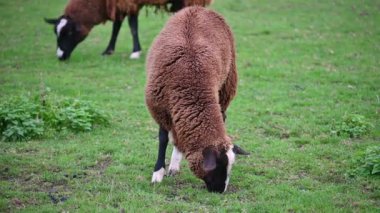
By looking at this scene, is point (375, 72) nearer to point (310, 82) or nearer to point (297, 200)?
point (310, 82)

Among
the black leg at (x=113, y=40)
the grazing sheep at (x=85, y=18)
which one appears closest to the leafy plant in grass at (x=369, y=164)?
the grazing sheep at (x=85, y=18)

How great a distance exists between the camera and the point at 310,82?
12.3 m

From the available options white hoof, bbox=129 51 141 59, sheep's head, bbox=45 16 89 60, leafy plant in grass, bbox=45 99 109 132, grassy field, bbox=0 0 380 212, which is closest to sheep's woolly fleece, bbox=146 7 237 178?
grassy field, bbox=0 0 380 212

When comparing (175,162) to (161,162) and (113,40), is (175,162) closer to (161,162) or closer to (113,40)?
(161,162)

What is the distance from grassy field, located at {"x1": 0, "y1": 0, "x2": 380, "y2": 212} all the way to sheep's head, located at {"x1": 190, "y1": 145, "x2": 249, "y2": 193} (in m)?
0.14

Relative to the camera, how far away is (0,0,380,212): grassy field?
6.46m

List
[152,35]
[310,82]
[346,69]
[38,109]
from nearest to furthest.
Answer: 1. [38,109]
2. [310,82]
3. [346,69]
4. [152,35]

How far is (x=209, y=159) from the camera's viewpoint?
625cm

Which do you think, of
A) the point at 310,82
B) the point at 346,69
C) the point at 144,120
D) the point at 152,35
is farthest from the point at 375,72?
the point at 152,35

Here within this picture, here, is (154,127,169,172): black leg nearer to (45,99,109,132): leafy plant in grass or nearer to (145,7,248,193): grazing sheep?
(145,7,248,193): grazing sheep

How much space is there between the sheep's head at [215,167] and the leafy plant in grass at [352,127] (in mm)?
3264

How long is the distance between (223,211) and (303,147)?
289 cm

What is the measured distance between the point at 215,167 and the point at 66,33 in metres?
9.09

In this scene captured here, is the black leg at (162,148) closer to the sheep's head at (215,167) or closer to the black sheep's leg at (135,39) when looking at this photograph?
the sheep's head at (215,167)
